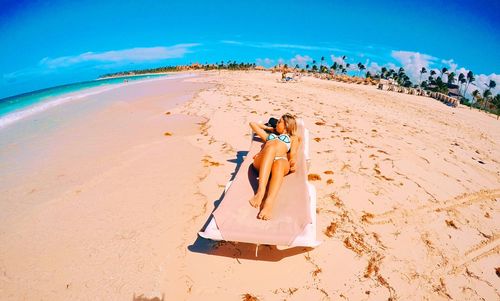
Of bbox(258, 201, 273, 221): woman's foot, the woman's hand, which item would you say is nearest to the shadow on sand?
bbox(258, 201, 273, 221): woman's foot

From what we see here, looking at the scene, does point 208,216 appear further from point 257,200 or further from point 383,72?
point 383,72

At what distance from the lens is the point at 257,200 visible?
3.28 m

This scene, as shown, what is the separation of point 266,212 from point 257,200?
26cm

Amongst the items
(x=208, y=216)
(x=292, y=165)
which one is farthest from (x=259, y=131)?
(x=208, y=216)

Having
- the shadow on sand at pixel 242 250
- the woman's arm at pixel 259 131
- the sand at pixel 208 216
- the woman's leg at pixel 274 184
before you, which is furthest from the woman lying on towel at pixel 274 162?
the sand at pixel 208 216

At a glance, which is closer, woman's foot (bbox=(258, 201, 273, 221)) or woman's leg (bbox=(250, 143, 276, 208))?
woman's foot (bbox=(258, 201, 273, 221))

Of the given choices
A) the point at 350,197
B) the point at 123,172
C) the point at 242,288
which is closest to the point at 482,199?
the point at 350,197

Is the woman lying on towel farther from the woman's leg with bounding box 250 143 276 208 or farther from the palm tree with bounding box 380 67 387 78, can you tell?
the palm tree with bounding box 380 67 387 78

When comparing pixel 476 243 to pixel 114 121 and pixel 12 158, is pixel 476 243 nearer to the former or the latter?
pixel 12 158

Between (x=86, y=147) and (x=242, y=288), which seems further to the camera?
(x=86, y=147)

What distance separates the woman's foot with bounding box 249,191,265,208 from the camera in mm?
3227

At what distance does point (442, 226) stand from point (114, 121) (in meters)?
10.3

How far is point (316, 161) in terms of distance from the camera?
5617mm

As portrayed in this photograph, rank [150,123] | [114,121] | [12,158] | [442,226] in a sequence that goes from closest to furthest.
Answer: [442,226], [12,158], [150,123], [114,121]
